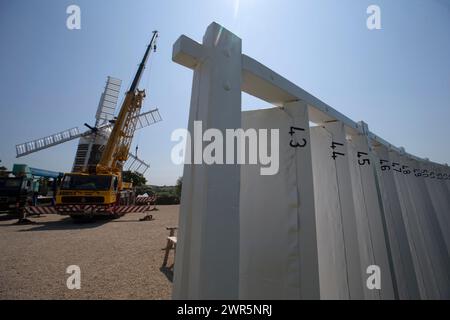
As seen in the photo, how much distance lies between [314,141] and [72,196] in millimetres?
8692

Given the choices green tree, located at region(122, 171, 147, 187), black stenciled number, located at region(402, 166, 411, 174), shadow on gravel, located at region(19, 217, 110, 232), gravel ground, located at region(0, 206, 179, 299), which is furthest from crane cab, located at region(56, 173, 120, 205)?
green tree, located at region(122, 171, 147, 187)

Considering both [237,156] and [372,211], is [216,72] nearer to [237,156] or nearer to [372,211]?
[237,156]

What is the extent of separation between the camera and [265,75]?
3.42 ft

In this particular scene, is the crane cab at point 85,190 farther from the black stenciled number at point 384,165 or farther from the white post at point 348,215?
the black stenciled number at point 384,165

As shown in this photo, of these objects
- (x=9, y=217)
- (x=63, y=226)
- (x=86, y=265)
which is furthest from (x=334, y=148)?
(x=9, y=217)

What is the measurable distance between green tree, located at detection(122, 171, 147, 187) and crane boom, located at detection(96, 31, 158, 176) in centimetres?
1656

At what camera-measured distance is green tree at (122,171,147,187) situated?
26.0 meters

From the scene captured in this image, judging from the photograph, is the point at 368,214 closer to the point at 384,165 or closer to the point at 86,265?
the point at 384,165

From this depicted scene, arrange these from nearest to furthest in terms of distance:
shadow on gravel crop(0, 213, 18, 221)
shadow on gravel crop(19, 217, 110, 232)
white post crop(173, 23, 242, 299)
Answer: white post crop(173, 23, 242, 299) < shadow on gravel crop(19, 217, 110, 232) < shadow on gravel crop(0, 213, 18, 221)

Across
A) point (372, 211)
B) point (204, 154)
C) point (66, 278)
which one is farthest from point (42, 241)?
point (372, 211)

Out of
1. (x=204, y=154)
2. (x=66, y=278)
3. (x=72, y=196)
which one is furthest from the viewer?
(x=72, y=196)

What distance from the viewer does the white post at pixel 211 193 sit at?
700 millimetres

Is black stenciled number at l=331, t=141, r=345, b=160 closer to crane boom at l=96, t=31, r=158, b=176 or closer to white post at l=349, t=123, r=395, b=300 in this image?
white post at l=349, t=123, r=395, b=300
